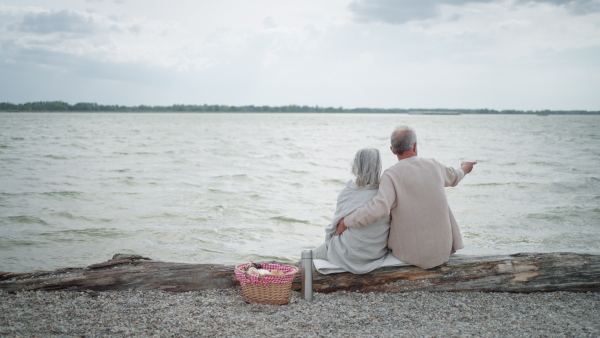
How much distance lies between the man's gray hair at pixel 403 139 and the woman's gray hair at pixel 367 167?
0.24 m

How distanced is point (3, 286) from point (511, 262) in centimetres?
541

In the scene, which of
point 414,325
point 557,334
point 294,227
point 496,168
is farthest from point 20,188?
point 496,168

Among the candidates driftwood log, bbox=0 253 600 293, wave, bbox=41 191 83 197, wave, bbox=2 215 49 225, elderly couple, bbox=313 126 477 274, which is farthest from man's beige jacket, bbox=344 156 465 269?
wave, bbox=41 191 83 197

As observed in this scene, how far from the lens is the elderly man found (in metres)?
4.59

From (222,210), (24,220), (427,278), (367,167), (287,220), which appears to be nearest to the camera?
(367,167)

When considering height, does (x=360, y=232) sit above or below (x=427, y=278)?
above

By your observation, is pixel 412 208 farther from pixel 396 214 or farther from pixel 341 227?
pixel 341 227

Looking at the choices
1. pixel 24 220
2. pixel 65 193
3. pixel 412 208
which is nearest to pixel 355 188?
pixel 412 208

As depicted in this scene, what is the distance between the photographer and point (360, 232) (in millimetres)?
4781

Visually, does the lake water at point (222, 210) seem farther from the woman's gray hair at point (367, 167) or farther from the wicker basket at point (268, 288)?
the woman's gray hair at point (367, 167)

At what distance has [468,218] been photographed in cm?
1150

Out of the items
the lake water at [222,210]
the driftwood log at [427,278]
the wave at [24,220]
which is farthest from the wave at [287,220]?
the driftwood log at [427,278]

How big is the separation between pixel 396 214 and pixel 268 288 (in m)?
1.47

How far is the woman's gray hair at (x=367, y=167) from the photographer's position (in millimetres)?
4598
